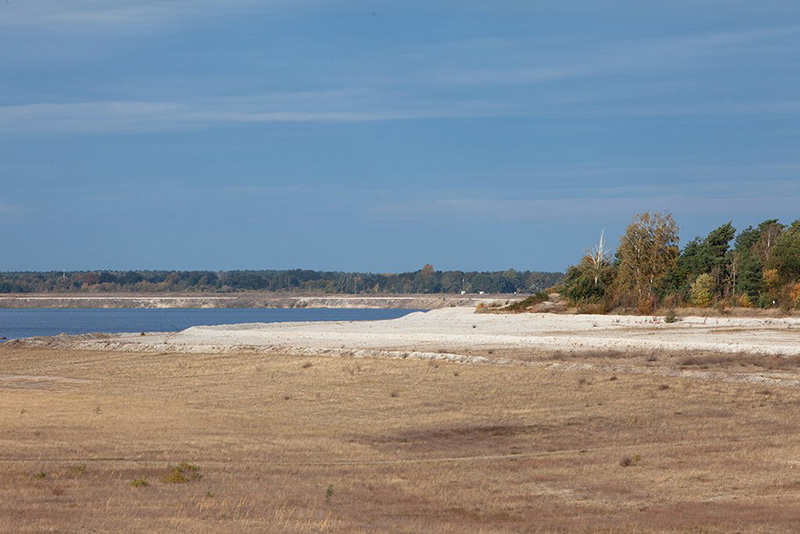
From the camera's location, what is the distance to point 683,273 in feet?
247

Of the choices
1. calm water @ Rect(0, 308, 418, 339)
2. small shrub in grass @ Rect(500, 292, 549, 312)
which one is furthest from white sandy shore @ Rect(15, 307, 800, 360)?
calm water @ Rect(0, 308, 418, 339)

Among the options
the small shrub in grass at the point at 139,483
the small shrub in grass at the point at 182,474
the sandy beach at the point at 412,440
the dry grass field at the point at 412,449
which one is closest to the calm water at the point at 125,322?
the sandy beach at the point at 412,440

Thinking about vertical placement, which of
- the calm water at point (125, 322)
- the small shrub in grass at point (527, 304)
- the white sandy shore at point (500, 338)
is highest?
the small shrub in grass at point (527, 304)

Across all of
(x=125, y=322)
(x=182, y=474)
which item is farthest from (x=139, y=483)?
(x=125, y=322)

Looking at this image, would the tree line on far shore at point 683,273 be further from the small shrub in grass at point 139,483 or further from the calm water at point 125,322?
the small shrub in grass at point 139,483

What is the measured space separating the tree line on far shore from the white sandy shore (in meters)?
7.67

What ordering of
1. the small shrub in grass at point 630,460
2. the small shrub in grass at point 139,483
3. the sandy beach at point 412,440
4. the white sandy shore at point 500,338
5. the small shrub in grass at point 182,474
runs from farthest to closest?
the white sandy shore at point 500,338 → the small shrub in grass at point 630,460 → the small shrub in grass at point 182,474 → the small shrub in grass at point 139,483 → the sandy beach at point 412,440

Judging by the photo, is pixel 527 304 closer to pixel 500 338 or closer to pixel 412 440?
pixel 500 338

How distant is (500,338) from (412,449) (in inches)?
958

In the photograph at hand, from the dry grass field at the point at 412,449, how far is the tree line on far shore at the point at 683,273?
114 feet

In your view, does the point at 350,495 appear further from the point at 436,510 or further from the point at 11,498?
the point at 11,498

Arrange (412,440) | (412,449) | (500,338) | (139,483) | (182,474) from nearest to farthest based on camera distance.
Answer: (139,483), (182,474), (412,449), (412,440), (500,338)

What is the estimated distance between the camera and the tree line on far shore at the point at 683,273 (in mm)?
66562

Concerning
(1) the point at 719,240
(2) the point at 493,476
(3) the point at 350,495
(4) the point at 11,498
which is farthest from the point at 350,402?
(1) the point at 719,240
